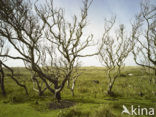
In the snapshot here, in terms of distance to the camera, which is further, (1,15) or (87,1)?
(87,1)

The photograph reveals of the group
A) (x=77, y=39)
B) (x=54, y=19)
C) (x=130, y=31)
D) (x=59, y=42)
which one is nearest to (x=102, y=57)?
(x=130, y=31)

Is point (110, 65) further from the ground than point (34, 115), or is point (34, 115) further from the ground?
point (110, 65)

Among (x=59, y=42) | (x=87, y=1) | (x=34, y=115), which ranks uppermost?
(x=87, y=1)

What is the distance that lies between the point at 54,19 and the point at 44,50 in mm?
5659

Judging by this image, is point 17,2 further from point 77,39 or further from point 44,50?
point 44,50

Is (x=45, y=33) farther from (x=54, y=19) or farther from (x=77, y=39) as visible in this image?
(x=77, y=39)

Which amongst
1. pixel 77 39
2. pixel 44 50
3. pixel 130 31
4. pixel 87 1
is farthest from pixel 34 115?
pixel 130 31

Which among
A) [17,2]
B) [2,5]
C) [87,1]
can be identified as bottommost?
[2,5]

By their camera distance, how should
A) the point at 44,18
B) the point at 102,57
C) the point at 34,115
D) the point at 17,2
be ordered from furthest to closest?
the point at 102,57
the point at 44,18
the point at 17,2
the point at 34,115

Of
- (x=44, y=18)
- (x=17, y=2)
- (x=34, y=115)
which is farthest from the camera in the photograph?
(x=44, y=18)

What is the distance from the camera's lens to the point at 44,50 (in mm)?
13273

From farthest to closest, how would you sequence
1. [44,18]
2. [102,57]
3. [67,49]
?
[102,57] → [67,49] → [44,18]

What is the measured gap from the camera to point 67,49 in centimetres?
949

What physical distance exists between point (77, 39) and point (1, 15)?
6.34 m
